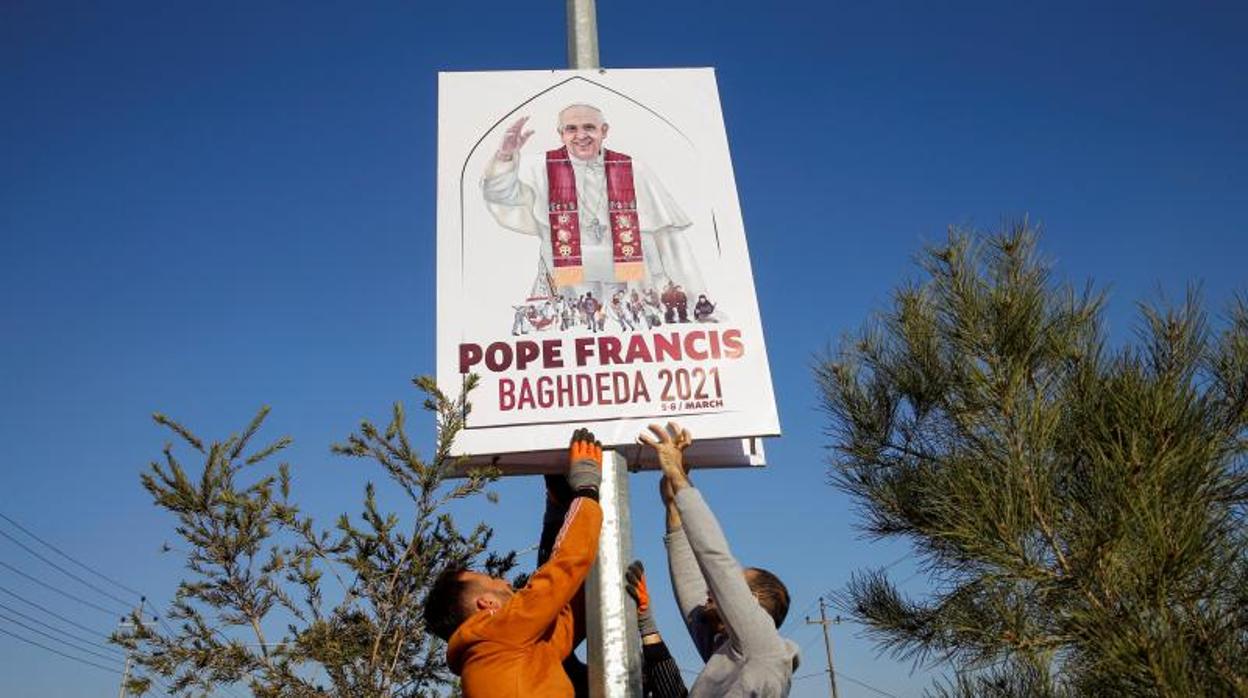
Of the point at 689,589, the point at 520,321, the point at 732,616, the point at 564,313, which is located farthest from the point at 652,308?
the point at 732,616

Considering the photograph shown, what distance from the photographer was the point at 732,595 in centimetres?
212

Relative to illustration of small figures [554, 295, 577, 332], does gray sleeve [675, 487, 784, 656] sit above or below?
below

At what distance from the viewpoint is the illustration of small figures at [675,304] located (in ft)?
9.29

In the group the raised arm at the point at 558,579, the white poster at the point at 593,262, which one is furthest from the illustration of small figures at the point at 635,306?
the raised arm at the point at 558,579

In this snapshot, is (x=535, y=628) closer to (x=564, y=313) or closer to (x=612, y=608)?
(x=612, y=608)

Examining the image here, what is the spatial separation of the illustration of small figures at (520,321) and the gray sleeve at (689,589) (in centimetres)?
76

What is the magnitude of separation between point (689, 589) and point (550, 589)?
635 mm

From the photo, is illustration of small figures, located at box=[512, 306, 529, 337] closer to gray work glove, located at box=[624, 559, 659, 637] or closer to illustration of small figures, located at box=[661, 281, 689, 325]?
illustration of small figures, located at box=[661, 281, 689, 325]

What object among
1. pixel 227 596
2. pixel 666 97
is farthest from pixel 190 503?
pixel 666 97

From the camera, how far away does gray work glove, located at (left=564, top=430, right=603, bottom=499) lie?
93.6 inches

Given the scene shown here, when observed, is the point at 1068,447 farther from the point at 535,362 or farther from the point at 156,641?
the point at 156,641

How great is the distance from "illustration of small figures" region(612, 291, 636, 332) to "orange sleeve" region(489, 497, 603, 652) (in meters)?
0.73

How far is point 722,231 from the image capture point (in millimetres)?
3045

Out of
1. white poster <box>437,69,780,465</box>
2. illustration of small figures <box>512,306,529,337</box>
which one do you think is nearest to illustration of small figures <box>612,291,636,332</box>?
white poster <box>437,69,780,465</box>
